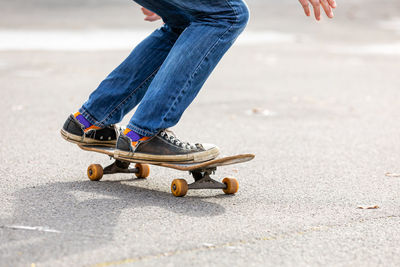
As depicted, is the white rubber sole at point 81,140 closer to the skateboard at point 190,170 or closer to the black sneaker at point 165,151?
the skateboard at point 190,170

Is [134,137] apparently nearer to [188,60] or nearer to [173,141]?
[173,141]

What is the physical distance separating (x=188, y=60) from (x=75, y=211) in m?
0.94

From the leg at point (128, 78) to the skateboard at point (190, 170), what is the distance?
0.21 m

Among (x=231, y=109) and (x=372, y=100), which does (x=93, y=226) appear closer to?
(x=231, y=109)

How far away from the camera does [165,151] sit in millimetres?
3535

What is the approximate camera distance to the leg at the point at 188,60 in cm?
344

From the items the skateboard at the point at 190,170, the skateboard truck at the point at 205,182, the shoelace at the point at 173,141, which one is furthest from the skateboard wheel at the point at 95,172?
the skateboard truck at the point at 205,182

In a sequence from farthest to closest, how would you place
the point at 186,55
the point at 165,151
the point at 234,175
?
the point at 234,175 → the point at 165,151 → the point at 186,55

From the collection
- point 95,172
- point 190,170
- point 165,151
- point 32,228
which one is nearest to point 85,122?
point 95,172

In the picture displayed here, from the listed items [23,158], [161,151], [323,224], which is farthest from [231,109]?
[323,224]

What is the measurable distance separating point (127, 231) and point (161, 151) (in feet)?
2.38

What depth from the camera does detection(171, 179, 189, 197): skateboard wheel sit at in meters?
3.46

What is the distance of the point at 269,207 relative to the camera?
340 cm

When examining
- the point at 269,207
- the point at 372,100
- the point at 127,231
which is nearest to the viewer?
the point at 127,231
